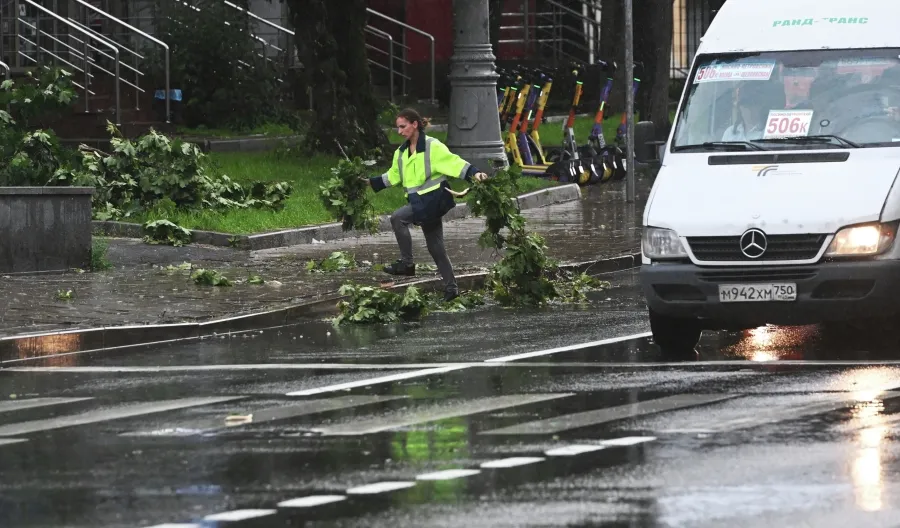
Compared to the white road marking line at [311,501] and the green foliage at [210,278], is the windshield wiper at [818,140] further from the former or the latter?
the white road marking line at [311,501]

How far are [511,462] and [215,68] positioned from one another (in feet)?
74.2

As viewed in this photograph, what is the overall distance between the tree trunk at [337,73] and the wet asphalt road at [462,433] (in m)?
12.3

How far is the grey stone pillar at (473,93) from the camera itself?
76.1ft

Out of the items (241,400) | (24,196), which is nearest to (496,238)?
(24,196)

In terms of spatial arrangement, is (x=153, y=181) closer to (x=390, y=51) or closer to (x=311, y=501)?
(x=311, y=501)

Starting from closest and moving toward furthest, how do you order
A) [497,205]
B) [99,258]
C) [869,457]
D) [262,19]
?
[869,457], [497,205], [99,258], [262,19]

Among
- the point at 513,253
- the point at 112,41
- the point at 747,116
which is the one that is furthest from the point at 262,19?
the point at 747,116

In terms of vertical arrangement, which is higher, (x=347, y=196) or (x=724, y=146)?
(x=724, y=146)

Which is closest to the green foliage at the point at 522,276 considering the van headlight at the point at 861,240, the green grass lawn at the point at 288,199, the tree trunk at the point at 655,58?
the green grass lawn at the point at 288,199

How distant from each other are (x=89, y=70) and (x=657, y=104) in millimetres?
9092

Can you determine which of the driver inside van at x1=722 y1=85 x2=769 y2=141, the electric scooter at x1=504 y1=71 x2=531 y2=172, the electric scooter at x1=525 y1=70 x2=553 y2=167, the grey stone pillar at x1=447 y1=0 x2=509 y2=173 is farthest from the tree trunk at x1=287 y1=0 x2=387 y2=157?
the driver inside van at x1=722 y1=85 x2=769 y2=141

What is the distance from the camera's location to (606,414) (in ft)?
29.8

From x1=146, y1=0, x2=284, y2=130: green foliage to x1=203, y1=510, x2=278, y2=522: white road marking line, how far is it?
22.6m

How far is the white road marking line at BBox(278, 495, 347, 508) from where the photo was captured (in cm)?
707
